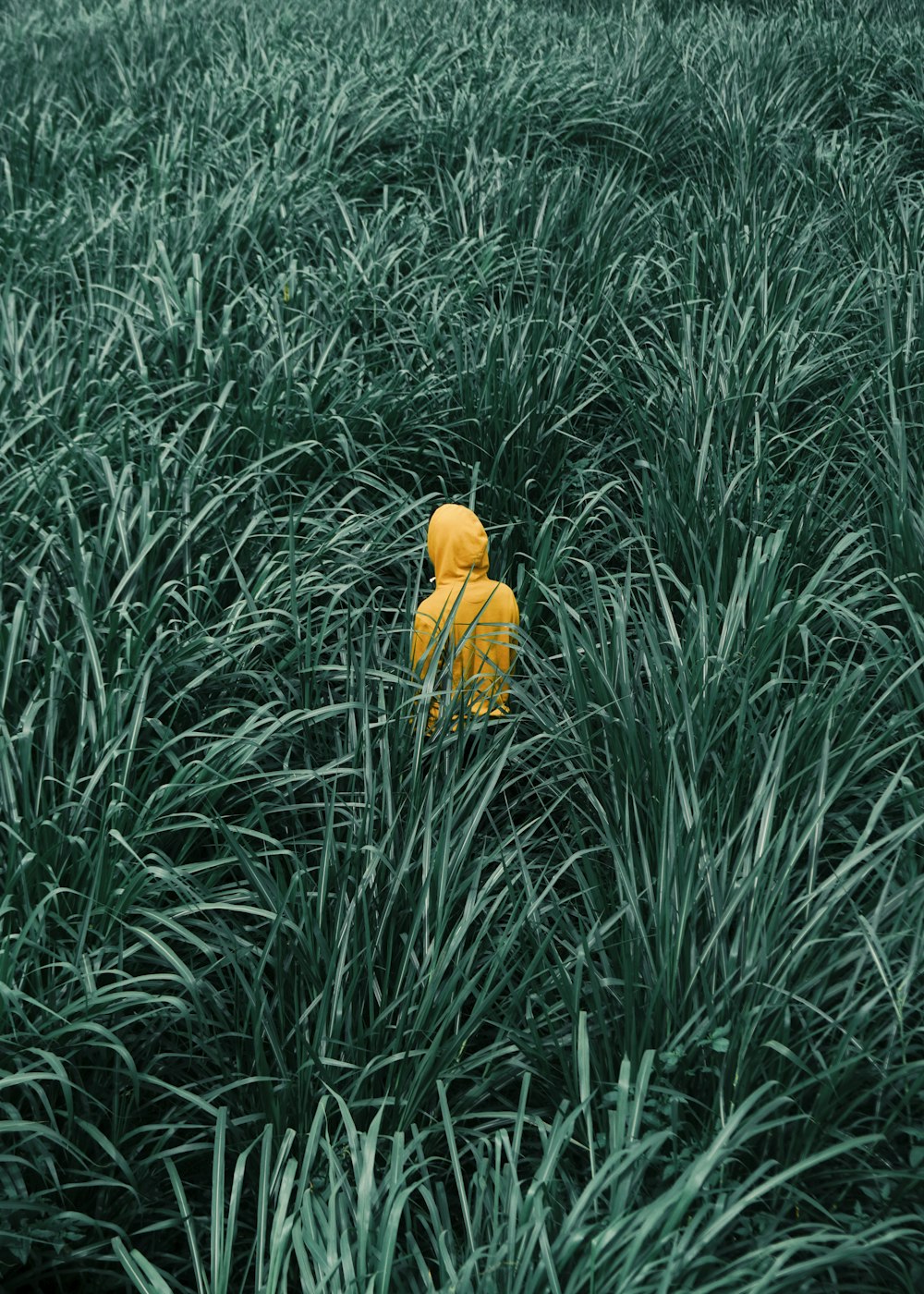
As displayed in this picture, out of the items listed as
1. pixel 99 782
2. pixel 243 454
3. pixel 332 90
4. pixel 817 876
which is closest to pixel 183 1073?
pixel 99 782

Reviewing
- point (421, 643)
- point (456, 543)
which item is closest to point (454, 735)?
point (421, 643)

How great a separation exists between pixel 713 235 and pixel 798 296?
736 mm

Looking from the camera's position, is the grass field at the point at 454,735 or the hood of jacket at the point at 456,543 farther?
the hood of jacket at the point at 456,543

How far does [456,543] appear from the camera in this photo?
2809 mm

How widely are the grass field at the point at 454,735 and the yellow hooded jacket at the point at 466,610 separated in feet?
0.35

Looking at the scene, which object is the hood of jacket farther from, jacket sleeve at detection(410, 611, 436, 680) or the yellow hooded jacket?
jacket sleeve at detection(410, 611, 436, 680)

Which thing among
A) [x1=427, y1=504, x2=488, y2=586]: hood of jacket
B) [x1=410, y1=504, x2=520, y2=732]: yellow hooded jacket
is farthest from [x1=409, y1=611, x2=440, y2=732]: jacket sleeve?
[x1=427, y1=504, x2=488, y2=586]: hood of jacket

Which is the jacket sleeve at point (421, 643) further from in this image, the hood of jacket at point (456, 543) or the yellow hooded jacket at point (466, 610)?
the hood of jacket at point (456, 543)

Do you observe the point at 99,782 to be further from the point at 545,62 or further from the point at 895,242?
the point at 545,62

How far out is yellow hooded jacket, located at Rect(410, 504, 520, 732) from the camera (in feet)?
8.95

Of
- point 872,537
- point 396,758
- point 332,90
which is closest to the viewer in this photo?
point 396,758

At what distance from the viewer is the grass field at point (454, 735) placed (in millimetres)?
1781

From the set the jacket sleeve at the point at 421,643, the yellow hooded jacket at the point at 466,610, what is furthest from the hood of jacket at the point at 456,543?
the jacket sleeve at the point at 421,643

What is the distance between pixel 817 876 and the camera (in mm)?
2354
